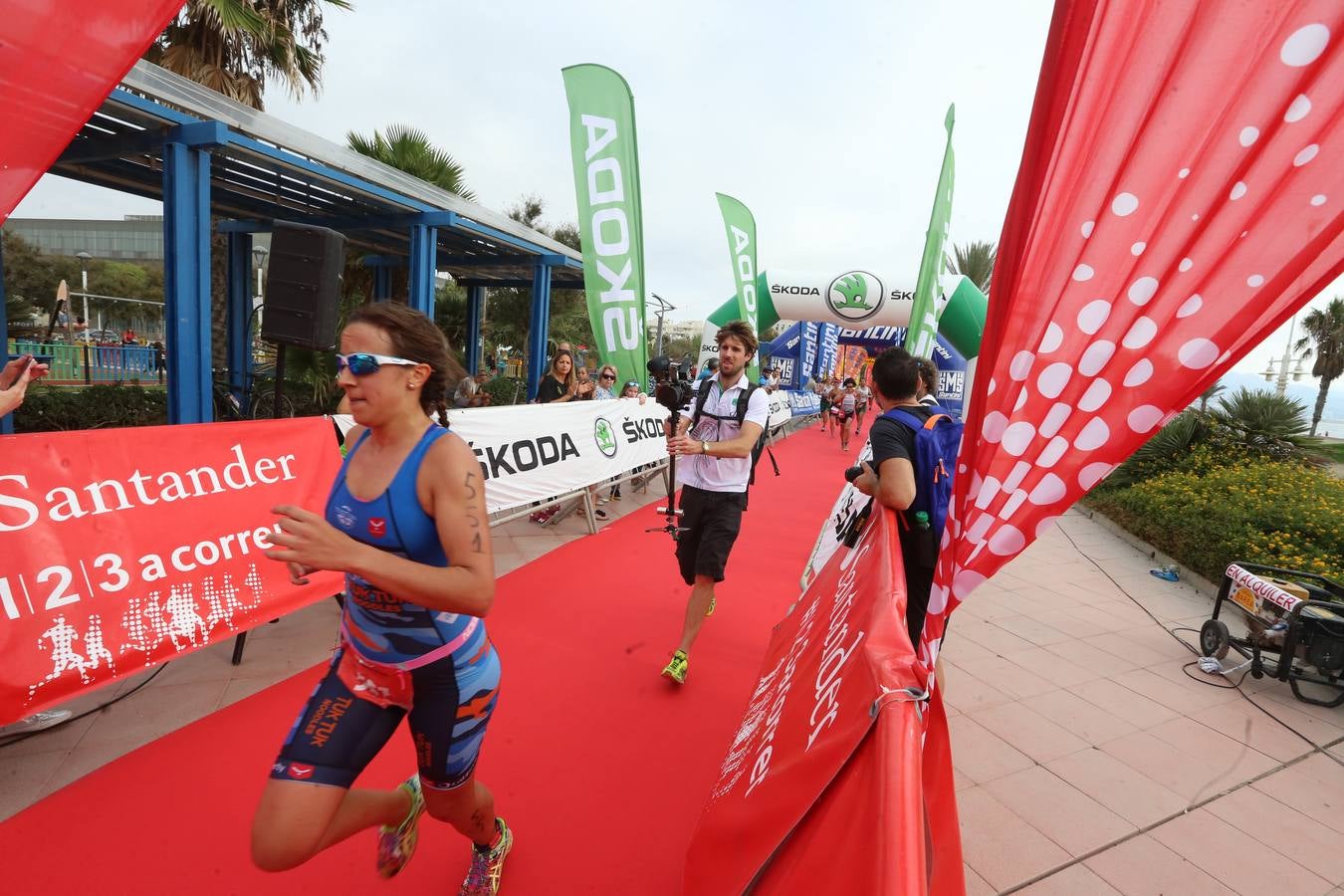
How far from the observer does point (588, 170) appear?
6395mm

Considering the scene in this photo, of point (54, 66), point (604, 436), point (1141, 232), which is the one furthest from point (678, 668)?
point (604, 436)

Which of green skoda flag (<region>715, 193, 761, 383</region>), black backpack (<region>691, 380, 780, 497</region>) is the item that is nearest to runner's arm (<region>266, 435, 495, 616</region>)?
black backpack (<region>691, 380, 780, 497</region>)

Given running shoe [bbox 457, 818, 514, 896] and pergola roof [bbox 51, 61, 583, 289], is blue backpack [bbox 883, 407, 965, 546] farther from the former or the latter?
pergola roof [bbox 51, 61, 583, 289]

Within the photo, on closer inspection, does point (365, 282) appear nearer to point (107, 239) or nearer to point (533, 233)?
point (533, 233)

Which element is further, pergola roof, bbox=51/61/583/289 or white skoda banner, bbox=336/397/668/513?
pergola roof, bbox=51/61/583/289

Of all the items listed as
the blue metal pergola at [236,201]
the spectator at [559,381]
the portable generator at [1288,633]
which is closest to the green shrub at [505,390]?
the blue metal pergola at [236,201]

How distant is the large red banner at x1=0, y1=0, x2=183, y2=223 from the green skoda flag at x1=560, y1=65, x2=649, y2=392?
422 centimetres

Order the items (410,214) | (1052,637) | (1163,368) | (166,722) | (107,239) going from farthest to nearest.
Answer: (107,239), (410,214), (1052,637), (166,722), (1163,368)

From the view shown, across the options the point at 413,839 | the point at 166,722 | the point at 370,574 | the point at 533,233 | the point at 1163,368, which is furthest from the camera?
the point at 533,233

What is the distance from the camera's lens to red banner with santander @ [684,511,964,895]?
111cm

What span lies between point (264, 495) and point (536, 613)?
193 centimetres

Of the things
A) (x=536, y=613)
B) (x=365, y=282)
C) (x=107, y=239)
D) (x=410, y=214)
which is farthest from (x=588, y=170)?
(x=107, y=239)

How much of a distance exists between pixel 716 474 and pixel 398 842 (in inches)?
95.7

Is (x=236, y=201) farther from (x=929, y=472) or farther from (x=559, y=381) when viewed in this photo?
(x=929, y=472)
